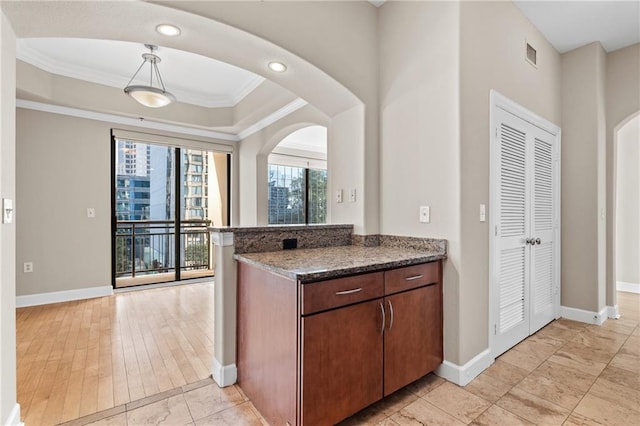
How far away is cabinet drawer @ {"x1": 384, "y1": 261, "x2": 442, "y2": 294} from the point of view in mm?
1833

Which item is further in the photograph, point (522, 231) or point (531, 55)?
point (531, 55)

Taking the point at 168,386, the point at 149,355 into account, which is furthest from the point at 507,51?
the point at 149,355

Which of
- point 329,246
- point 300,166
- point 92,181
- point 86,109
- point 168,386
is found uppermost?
point 86,109

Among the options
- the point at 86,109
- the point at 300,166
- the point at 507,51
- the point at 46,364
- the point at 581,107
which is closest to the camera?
the point at 46,364

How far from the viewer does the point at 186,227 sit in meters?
5.66

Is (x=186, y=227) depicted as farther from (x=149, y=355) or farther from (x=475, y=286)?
(x=475, y=286)

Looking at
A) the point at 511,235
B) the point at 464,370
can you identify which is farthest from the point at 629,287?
the point at 464,370

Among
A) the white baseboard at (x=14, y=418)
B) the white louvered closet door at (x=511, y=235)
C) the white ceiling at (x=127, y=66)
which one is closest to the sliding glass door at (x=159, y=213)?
the white ceiling at (x=127, y=66)

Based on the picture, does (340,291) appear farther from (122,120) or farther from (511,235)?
(122,120)

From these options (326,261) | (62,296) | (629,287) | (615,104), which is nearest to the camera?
(326,261)

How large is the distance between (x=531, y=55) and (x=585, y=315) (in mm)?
2718

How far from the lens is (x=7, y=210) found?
5.15ft

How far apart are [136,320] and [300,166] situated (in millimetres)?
4343

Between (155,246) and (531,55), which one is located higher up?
(531,55)
